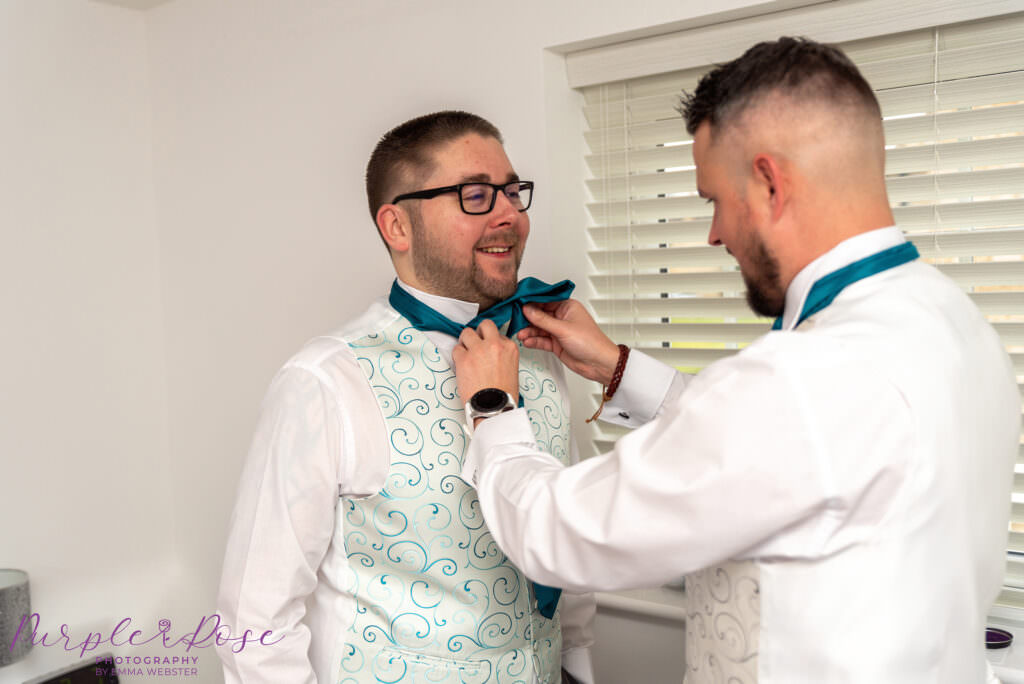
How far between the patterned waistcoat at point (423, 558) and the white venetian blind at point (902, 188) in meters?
0.89

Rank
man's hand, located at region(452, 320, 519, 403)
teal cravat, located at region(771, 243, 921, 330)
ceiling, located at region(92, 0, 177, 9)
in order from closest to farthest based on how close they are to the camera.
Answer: teal cravat, located at region(771, 243, 921, 330)
man's hand, located at region(452, 320, 519, 403)
ceiling, located at region(92, 0, 177, 9)

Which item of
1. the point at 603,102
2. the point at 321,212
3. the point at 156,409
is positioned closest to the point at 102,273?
the point at 156,409

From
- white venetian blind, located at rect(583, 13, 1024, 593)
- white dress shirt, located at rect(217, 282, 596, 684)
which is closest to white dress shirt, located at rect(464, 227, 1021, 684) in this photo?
white dress shirt, located at rect(217, 282, 596, 684)

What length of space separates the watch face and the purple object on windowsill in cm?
126

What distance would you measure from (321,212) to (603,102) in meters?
1.00

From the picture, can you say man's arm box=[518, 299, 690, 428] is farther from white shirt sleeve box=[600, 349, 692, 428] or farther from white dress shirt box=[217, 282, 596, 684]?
white dress shirt box=[217, 282, 596, 684]

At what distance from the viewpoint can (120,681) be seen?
124 inches

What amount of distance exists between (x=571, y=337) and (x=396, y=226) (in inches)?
17.8

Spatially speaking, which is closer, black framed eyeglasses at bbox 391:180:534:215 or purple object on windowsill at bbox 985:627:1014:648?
black framed eyeglasses at bbox 391:180:534:215

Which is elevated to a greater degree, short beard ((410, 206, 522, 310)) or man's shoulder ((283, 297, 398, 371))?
short beard ((410, 206, 522, 310))

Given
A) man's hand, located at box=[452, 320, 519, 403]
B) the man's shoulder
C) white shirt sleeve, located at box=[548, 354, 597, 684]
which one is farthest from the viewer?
white shirt sleeve, located at box=[548, 354, 597, 684]

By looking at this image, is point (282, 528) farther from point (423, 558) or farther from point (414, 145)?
point (414, 145)

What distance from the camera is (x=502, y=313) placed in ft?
Result: 6.04

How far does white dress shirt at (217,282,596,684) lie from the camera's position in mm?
1655
